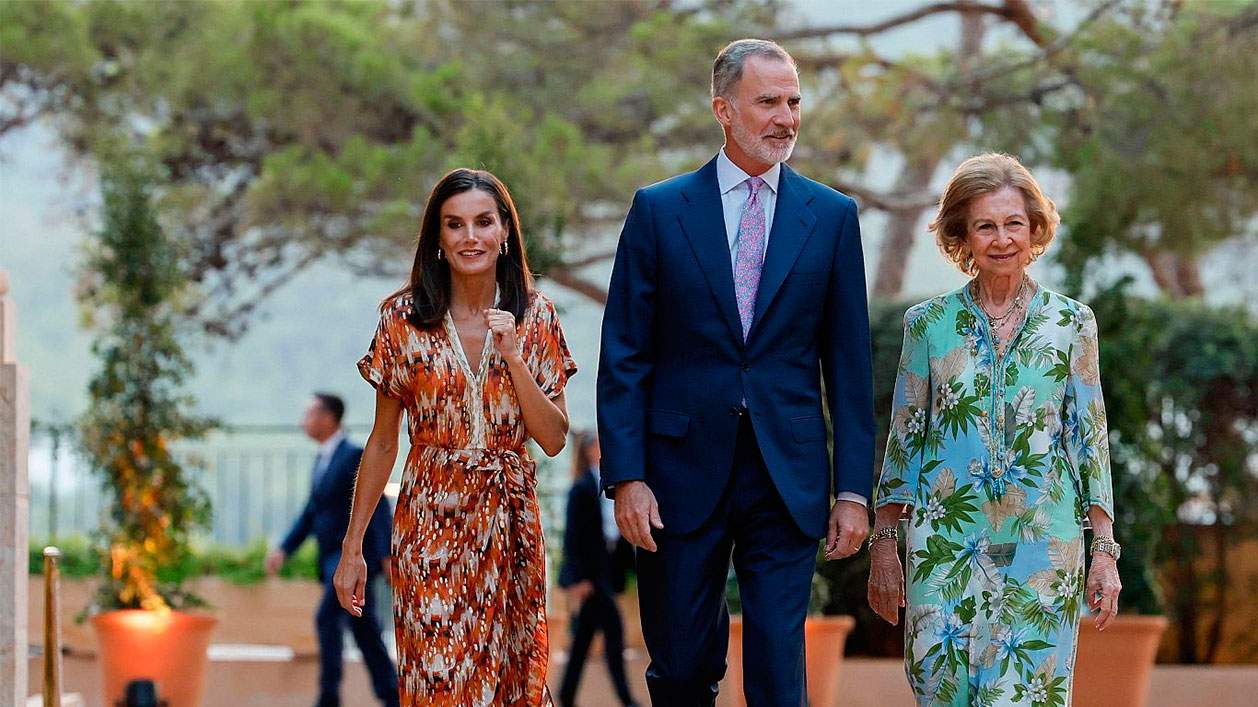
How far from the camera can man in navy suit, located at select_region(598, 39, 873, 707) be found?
168 inches

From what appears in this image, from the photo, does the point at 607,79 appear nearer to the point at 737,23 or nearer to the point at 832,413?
the point at 737,23

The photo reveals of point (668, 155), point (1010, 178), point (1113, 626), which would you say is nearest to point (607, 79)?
point (668, 155)

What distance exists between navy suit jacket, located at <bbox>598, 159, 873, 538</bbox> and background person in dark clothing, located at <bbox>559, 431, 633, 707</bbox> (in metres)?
5.58

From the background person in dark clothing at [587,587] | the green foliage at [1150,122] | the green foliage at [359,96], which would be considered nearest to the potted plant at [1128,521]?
the green foliage at [1150,122]

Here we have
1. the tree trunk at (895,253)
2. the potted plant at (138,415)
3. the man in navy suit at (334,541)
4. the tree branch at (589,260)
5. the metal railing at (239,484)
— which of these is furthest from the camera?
the tree trunk at (895,253)

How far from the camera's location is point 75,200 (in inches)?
615

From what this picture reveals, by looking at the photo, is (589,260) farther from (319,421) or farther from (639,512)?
(639,512)

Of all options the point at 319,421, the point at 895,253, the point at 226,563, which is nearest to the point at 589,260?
the point at 895,253

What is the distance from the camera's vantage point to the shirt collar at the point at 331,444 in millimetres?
9406

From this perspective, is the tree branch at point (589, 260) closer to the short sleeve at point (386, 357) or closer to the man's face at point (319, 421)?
the man's face at point (319, 421)

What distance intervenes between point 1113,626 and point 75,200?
32.0ft

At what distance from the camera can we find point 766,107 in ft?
14.4

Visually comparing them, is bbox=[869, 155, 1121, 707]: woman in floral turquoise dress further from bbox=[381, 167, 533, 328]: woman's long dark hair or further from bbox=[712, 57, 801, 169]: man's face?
bbox=[381, 167, 533, 328]: woman's long dark hair

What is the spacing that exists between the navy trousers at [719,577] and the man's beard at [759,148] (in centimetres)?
62
